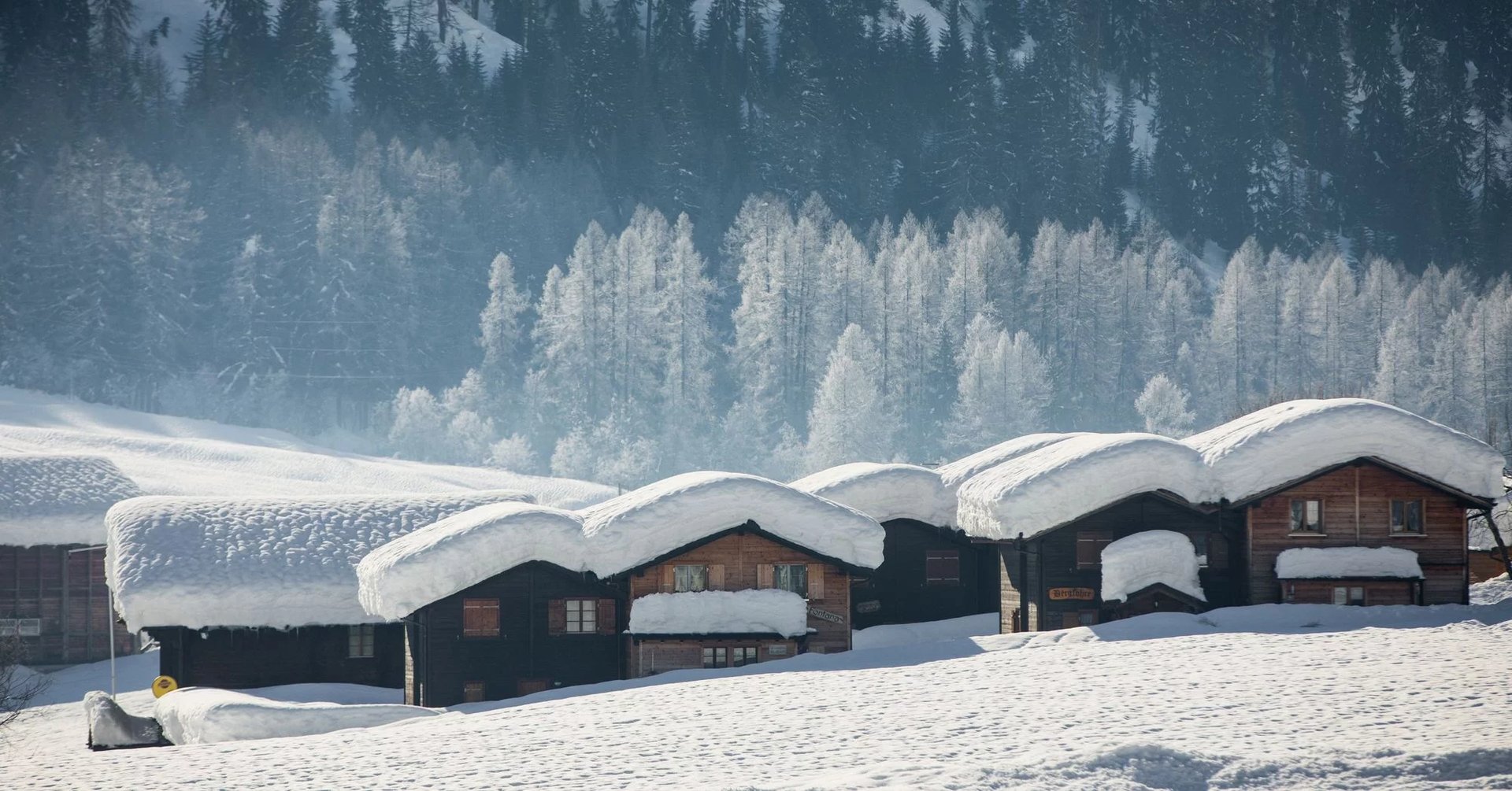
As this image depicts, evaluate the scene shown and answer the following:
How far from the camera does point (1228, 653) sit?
113 feet

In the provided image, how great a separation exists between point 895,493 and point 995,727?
1937 centimetres

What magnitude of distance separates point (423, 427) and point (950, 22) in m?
89.3

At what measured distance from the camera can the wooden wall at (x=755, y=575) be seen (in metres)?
40.1

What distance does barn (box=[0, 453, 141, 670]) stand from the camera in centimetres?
5456

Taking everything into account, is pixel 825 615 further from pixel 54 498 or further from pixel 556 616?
pixel 54 498

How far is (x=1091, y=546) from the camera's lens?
4131 centimetres

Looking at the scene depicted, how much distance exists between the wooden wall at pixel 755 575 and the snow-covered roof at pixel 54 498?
79.3 ft

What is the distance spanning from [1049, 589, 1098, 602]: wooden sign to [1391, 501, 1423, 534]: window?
7564 millimetres

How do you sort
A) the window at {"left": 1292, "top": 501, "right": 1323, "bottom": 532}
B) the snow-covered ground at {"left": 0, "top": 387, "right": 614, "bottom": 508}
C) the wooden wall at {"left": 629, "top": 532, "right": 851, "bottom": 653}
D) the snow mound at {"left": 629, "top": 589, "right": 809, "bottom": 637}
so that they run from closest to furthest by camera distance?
the snow mound at {"left": 629, "top": 589, "right": 809, "bottom": 637}, the wooden wall at {"left": 629, "top": 532, "right": 851, "bottom": 653}, the window at {"left": 1292, "top": 501, "right": 1323, "bottom": 532}, the snow-covered ground at {"left": 0, "top": 387, "right": 614, "bottom": 508}

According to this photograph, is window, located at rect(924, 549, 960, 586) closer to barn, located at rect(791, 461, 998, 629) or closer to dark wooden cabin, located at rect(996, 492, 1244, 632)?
barn, located at rect(791, 461, 998, 629)

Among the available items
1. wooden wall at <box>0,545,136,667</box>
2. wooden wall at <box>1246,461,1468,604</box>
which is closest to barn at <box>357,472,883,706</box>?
wooden wall at <box>1246,461,1468,604</box>

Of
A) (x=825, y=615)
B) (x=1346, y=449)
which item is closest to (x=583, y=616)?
(x=825, y=615)

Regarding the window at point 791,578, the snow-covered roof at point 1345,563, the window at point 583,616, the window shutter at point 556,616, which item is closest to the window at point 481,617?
the window shutter at point 556,616

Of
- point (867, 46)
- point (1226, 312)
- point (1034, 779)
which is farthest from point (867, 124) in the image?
point (1034, 779)
